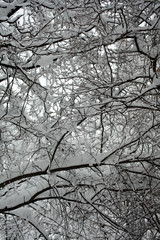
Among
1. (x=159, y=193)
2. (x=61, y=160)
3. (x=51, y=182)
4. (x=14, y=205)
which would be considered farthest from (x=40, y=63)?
(x=159, y=193)

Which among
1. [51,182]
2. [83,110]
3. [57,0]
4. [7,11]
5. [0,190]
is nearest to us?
[7,11]

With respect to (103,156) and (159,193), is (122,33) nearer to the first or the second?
(103,156)

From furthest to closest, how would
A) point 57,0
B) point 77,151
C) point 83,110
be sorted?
1. point 77,151
2. point 83,110
3. point 57,0

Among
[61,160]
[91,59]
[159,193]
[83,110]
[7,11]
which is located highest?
[91,59]

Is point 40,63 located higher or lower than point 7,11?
lower

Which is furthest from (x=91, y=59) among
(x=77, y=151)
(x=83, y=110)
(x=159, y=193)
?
(x=159, y=193)

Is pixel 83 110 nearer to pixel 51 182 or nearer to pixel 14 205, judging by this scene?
pixel 51 182

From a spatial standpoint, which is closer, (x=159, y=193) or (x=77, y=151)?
(x=159, y=193)

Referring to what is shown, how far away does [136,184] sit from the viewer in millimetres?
4156

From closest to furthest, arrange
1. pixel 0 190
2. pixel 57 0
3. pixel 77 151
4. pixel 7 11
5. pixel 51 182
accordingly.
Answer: pixel 7 11, pixel 57 0, pixel 51 182, pixel 0 190, pixel 77 151

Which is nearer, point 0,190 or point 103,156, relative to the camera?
point 103,156

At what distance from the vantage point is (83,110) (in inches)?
125

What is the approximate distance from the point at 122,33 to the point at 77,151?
1.99 m

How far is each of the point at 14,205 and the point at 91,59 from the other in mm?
2301
